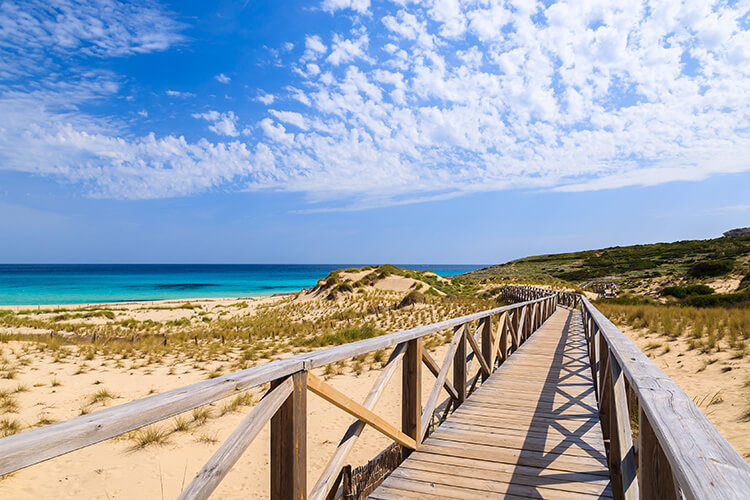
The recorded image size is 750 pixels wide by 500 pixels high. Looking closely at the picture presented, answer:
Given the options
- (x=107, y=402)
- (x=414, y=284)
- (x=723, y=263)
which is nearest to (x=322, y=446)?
(x=107, y=402)

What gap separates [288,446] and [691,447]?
183 centimetres

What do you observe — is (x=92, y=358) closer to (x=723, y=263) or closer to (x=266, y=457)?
(x=266, y=457)

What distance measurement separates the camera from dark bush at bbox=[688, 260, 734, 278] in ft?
111

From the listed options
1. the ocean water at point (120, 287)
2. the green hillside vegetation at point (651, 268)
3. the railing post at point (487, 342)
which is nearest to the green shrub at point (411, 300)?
the green hillside vegetation at point (651, 268)

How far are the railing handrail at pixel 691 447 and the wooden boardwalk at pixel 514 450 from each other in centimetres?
176

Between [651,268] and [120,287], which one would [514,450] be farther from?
[120,287]

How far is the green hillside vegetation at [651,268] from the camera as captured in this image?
3384 cm

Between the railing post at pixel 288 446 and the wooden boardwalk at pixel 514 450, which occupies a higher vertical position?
the railing post at pixel 288 446

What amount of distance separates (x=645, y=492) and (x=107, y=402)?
853 centimetres

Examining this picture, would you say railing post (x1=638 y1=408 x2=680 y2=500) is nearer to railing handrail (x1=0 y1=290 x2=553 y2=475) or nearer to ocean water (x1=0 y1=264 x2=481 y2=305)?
railing handrail (x1=0 y1=290 x2=553 y2=475)

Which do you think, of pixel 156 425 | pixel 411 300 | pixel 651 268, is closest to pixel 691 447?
pixel 156 425

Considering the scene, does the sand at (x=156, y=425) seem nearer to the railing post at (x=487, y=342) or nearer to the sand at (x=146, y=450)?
the sand at (x=146, y=450)

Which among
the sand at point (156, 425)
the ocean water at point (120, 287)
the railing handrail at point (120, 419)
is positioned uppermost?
the railing handrail at point (120, 419)

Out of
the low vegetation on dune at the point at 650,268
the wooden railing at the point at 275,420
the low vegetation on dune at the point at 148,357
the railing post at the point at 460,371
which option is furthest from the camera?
the low vegetation on dune at the point at 650,268
